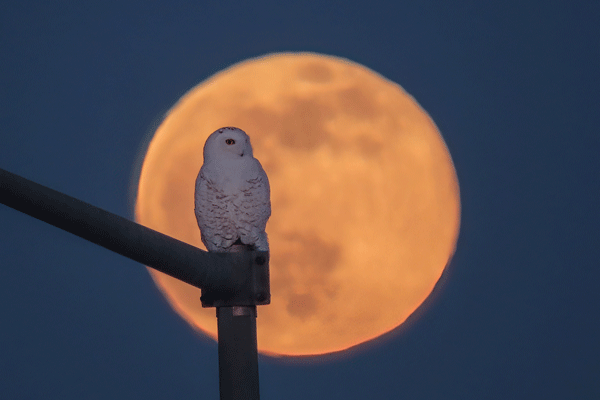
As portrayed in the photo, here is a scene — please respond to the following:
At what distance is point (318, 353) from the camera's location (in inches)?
279

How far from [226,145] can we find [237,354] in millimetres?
1610

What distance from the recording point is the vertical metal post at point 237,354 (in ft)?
6.28

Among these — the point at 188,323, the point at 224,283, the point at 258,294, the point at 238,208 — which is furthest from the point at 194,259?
the point at 188,323

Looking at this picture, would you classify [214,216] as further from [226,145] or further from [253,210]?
[226,145]

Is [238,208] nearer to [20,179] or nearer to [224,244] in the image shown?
[224,244]

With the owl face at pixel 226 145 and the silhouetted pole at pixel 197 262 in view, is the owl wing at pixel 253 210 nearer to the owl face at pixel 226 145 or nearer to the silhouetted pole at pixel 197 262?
the owl face at pixel 226 145

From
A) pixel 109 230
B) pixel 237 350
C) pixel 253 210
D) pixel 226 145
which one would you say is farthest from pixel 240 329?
pixel 226 145

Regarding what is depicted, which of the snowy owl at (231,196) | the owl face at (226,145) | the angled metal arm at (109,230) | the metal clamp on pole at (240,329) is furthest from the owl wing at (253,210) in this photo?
the angled metal arm at (109,230)

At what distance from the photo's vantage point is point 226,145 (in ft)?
11.0

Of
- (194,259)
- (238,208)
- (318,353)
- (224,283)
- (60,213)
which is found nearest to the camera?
(60,213)

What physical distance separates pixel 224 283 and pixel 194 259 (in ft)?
0.58

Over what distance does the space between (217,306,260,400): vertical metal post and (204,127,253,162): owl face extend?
142 cm

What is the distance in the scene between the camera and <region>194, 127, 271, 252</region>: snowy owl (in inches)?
128

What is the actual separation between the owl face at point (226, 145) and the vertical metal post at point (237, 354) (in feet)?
4.64
